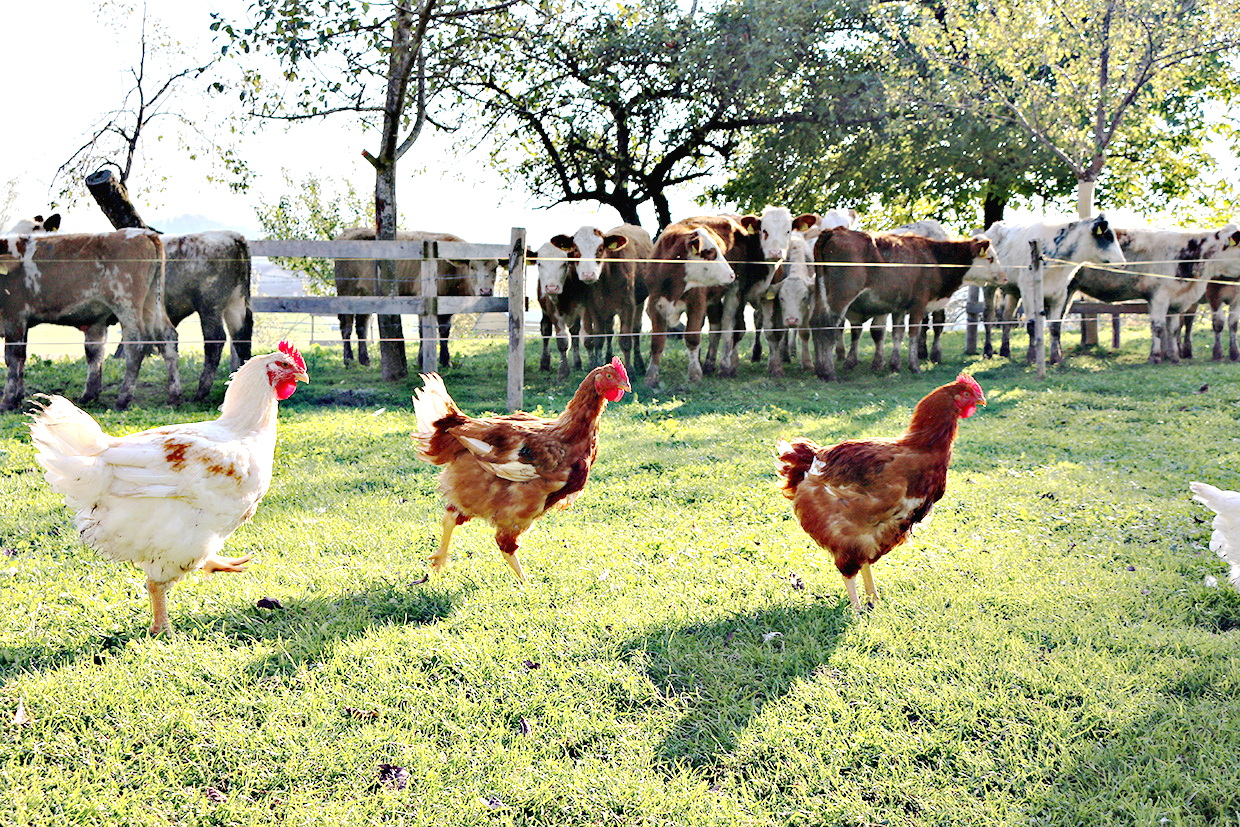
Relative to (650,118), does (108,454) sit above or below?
below

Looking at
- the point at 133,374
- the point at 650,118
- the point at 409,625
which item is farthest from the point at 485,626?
the point at 650,118

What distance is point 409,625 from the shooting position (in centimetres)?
425

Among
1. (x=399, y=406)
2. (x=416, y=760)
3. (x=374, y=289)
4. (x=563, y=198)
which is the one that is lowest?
(x=416, y=760)

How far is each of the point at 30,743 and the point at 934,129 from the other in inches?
782

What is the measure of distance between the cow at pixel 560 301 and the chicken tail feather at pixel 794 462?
7483 mm

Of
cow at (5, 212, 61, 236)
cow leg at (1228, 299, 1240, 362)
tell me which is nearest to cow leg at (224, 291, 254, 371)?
cow at (5, 212, 61, 236)

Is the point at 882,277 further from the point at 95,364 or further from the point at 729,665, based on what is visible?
the point at 95,364

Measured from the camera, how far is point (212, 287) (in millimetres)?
11039

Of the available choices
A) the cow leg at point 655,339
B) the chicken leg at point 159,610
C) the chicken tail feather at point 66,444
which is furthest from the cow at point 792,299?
the chicken tail feather at point 66,444

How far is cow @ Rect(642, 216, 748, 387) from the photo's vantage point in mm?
12086

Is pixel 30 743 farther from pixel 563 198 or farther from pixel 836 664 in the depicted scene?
pixel 563 198

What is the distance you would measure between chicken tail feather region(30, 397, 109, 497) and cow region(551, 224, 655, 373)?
26.8 ft

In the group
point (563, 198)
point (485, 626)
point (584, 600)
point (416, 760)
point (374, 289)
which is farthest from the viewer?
point (563, 198)

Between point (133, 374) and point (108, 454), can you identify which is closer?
point (108, 454)
